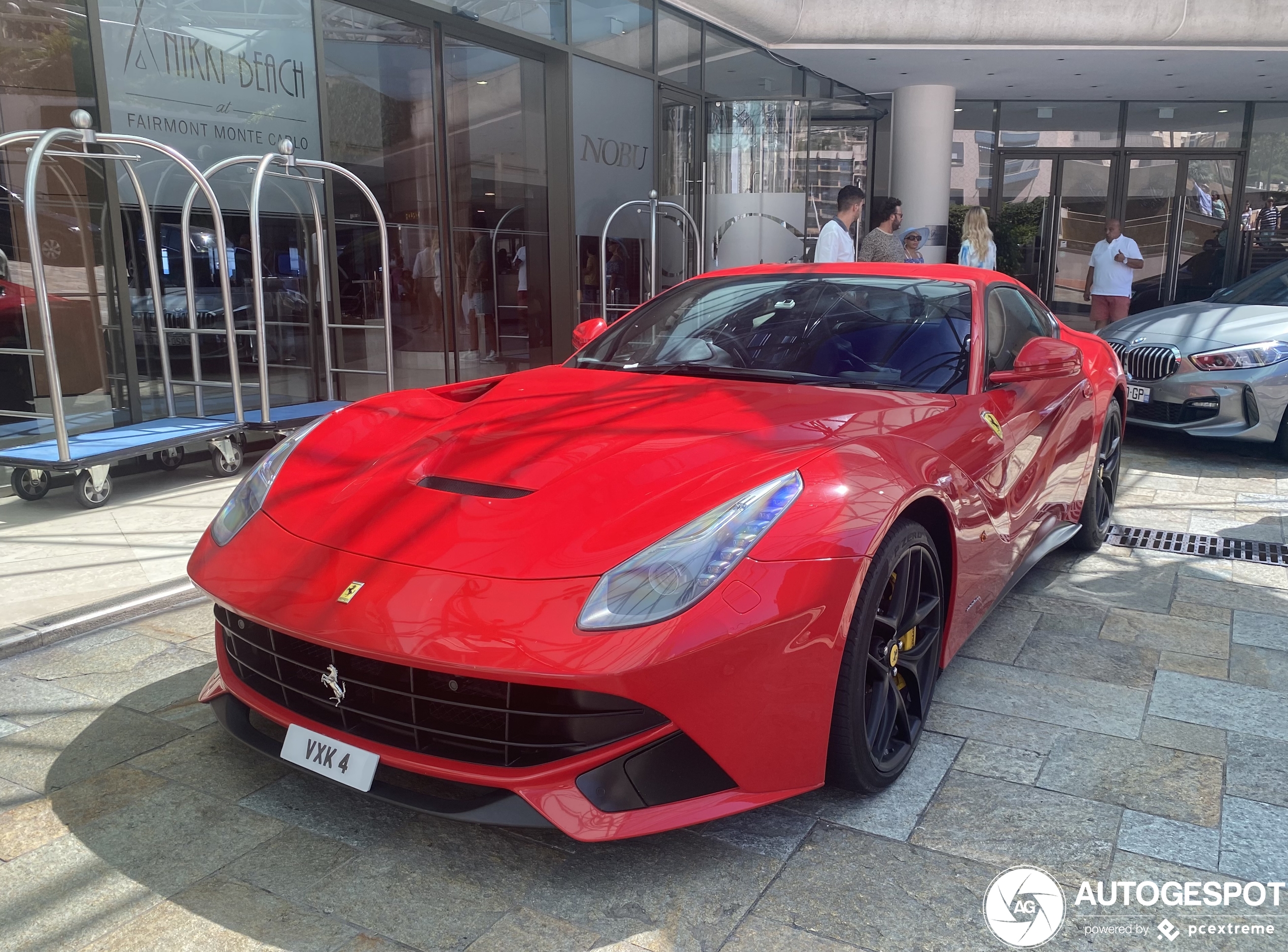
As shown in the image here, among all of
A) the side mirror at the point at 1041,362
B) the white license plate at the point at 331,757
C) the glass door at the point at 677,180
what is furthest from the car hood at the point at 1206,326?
the white license plate at the point at 331,757

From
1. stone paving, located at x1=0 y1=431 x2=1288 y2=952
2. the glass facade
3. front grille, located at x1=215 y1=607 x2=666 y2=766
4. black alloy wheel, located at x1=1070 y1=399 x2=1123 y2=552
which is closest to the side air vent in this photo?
stone paving, located at x1=0 y1=431 x2=1288 y2=952

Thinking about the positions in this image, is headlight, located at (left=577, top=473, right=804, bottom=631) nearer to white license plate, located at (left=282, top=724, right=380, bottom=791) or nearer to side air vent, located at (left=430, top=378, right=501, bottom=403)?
white license plate, located at (left=282, top=724, right=380, bottom=791)

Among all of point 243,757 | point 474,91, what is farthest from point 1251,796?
point 474,91

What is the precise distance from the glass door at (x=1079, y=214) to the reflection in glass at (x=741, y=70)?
19.3 ft

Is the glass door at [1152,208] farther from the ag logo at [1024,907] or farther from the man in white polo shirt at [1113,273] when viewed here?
the ag logo at [1024,907]

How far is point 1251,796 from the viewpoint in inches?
99.8

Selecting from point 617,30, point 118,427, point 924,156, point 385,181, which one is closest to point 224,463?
point 118,427

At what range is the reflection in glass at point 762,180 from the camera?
408 inches

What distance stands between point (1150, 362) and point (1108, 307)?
223 inches

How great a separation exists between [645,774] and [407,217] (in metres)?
6.62

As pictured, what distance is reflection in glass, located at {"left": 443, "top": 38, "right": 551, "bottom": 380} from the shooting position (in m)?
8.23

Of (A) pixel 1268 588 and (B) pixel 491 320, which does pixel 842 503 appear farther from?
(B) pixel 491 320

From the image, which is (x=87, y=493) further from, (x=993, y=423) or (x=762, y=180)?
(x=762, y=180)

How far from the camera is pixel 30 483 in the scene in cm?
532
